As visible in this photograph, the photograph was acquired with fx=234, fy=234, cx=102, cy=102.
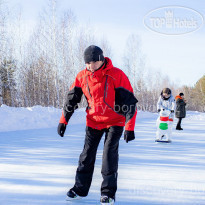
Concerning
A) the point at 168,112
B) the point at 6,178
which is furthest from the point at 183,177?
the point at 168,112

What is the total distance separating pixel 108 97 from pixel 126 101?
0.20 meters

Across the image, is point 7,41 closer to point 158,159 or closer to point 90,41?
point 90,41

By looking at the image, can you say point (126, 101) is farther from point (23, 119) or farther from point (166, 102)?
point (23, 119)

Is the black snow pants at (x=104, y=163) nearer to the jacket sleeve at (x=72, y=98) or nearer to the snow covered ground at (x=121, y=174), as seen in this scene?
the snow covered ground at (x=121, y=174)

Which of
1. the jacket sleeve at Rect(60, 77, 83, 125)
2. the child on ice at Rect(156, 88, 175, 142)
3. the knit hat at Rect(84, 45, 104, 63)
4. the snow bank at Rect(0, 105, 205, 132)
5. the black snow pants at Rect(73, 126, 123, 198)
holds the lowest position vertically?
the snow bank at Rect(0, 105, 205, 132)

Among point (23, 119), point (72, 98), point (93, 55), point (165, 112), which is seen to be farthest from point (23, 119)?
point (93, 55)

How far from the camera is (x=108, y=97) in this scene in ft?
7.52

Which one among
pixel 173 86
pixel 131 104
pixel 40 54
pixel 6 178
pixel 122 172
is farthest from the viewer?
pixel 173 86

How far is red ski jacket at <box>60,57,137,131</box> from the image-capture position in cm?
229

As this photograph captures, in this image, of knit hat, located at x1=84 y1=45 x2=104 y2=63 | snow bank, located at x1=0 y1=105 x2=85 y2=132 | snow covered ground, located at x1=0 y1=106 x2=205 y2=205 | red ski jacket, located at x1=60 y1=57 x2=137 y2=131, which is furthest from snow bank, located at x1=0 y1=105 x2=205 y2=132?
knit hat, located at x1=84 y1=45 x2=104 y2=63

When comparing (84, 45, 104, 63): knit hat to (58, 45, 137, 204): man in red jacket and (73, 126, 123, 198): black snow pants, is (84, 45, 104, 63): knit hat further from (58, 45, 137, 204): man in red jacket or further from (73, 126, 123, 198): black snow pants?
(73, 126, 123, 198): black snow pants

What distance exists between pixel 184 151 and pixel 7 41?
18342mm

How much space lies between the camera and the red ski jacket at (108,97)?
7.50 ft

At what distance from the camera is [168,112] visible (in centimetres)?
623
